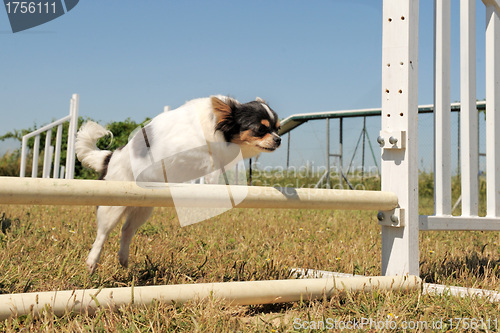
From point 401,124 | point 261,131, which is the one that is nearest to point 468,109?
point 401,124

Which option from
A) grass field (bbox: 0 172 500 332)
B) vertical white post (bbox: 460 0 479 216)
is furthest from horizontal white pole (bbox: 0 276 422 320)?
vertical white post (bbox: 460 0 479 216)

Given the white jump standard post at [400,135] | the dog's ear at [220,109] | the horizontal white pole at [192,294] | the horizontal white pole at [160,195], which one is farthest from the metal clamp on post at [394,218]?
the dog's ear at [220,109]

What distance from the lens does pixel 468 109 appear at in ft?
8.74

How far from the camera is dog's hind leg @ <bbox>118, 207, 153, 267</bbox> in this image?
108 inches

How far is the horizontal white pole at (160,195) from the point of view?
149 centimetres

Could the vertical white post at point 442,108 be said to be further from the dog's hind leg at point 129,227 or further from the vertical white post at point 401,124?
the dog's hind leg at point 129,227

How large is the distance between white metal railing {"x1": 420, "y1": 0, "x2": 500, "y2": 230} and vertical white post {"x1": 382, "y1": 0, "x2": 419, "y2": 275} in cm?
16

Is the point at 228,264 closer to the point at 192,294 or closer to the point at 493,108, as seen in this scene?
the point at 192,294

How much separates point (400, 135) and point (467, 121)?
2.23 ft

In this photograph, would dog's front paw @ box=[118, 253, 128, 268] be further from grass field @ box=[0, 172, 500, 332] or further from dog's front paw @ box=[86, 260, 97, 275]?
dog's front paw @ box=[86, 260, 97, 275]

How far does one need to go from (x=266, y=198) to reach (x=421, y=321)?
2.49ft

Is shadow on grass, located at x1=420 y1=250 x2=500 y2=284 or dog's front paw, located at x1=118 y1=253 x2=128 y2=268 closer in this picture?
shadow on grass, located at x1=420 y1=250 x2=500 y2=284

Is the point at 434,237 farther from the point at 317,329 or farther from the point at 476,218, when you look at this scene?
the point at 317,329

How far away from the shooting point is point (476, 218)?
264cm
